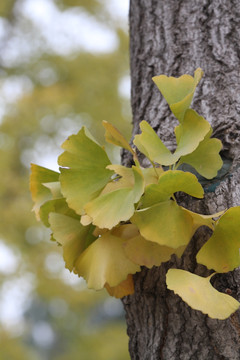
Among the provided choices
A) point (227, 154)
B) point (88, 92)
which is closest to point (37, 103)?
point (88, 92)

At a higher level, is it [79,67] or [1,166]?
[79,67]

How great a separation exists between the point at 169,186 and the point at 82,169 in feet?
0.37

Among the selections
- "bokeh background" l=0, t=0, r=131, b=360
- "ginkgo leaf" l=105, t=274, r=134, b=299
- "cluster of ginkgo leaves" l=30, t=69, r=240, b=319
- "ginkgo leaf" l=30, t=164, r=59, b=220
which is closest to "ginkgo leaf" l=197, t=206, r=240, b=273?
"cluster of ginkgo leaves" l=30, t=69, r=240, b=319

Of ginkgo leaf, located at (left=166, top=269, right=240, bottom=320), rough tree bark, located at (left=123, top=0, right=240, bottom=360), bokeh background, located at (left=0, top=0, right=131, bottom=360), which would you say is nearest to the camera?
ginkgo leaf, located at (left=166, top=269, right=240, bottom=320)

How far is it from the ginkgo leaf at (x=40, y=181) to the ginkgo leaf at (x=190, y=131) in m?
0.18

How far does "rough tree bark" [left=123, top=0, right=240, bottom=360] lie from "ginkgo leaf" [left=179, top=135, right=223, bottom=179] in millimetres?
31

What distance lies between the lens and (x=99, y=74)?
11.8ft

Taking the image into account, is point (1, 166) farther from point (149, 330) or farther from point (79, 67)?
point (149, 330)

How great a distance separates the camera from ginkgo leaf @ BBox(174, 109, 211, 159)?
434mm

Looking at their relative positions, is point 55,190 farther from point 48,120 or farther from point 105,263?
point 48,120

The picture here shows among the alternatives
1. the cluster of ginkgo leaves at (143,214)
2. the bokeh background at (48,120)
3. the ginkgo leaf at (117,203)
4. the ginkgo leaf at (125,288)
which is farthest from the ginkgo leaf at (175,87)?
the bokeh background at (48,120)

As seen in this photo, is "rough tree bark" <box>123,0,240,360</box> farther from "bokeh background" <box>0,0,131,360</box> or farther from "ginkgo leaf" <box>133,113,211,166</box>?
"bokeh background" <box>0,0,131,360</box>

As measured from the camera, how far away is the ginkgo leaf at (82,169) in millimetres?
452

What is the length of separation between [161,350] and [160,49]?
486mm
